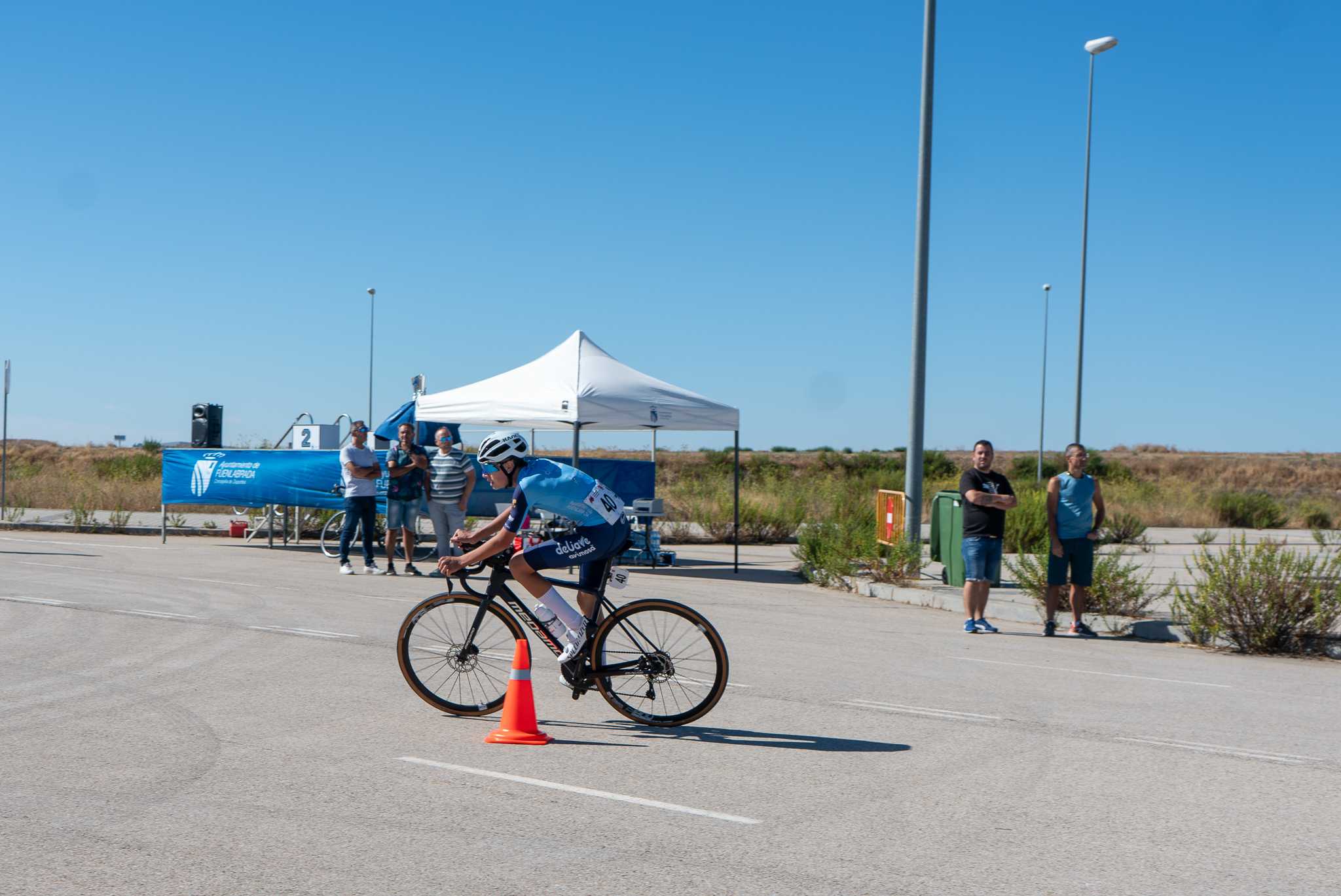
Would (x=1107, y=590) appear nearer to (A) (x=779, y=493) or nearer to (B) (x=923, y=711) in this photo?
(B) (x=923, y=711)

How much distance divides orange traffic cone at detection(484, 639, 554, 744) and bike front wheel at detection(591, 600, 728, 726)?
1.68 feet

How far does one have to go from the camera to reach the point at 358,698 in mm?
8586

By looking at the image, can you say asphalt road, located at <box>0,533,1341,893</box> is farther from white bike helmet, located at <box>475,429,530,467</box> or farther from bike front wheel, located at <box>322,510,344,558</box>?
bike front wheel, located at <box>322,510,344,558</box>

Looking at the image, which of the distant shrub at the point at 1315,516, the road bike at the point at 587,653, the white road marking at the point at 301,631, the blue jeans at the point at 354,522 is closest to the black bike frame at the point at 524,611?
the road bike at the point at 587,653

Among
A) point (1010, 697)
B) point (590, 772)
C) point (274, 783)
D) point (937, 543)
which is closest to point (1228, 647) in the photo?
point (1010, 697)

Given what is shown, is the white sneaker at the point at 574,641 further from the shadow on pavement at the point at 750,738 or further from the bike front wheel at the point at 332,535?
the bike front wheel at the point at 332,535

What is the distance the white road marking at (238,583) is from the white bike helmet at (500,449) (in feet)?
28.3

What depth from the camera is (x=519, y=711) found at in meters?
7.48

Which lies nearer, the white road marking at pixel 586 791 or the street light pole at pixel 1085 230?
the white road marking at pixel 586 791

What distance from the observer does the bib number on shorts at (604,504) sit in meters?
7.66

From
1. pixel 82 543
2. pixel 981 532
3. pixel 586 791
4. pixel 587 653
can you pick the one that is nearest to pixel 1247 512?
pixel 981 532

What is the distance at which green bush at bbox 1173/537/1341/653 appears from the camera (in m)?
12.4

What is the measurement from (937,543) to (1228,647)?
6574mm

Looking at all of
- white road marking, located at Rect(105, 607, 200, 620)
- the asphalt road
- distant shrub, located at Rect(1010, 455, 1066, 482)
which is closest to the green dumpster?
the asphalt road
